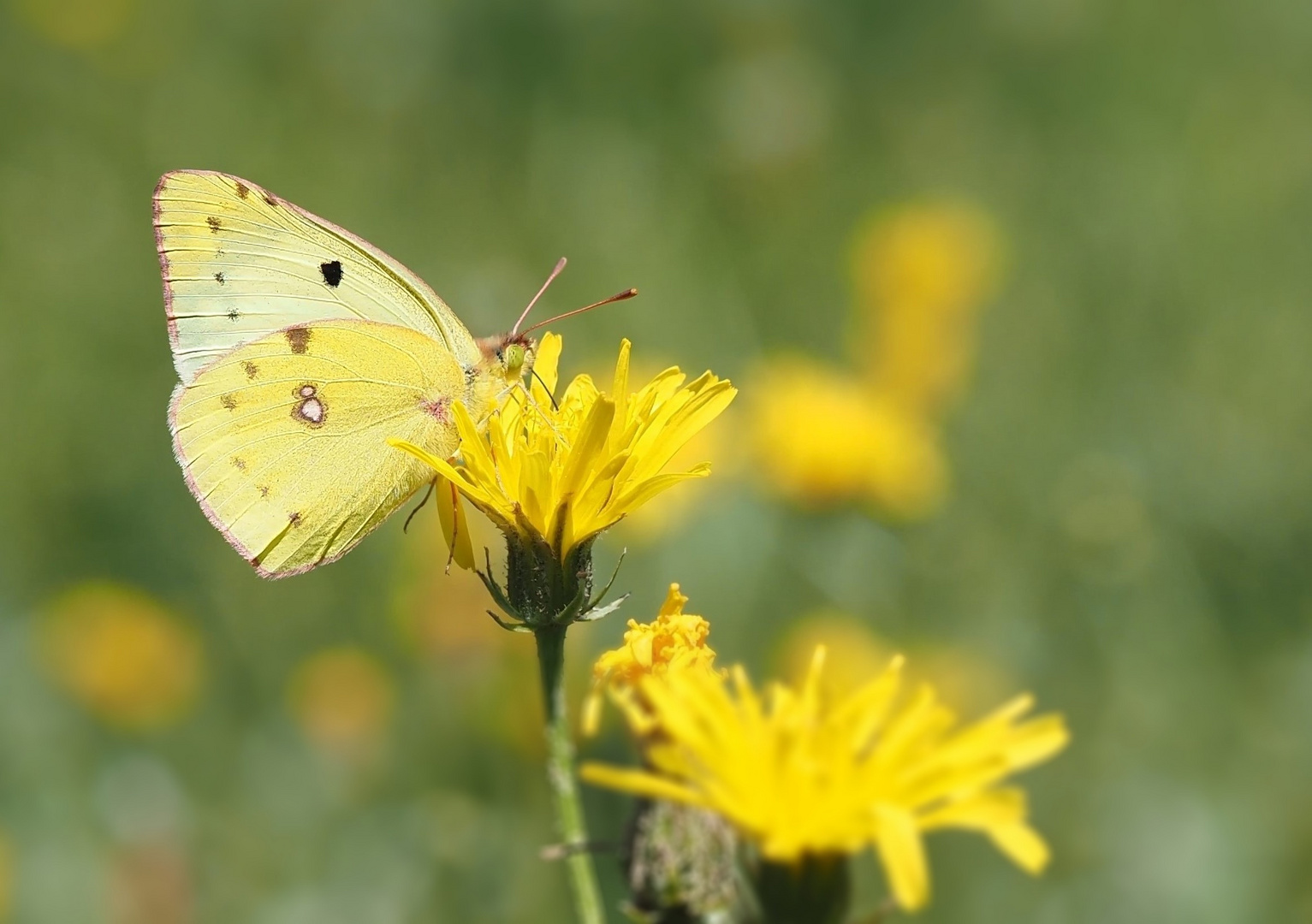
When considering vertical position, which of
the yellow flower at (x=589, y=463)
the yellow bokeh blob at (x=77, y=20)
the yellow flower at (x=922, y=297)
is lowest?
the yellow flower at (x=589, y=463)

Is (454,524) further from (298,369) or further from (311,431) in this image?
(298,369)

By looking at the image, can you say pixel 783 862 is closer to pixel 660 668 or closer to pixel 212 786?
pixel 660 668

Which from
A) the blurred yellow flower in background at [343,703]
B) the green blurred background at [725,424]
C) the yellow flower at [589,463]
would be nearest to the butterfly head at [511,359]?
the yellow flower at [589,463]

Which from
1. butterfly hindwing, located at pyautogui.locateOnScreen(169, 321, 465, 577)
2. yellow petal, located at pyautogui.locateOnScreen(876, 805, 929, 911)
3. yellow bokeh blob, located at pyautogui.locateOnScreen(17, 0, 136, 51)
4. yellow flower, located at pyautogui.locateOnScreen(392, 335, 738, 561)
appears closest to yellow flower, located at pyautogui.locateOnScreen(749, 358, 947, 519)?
butterfly hindwing, located at pyautogui.locateOnScreen(169, 321, 465, 577)

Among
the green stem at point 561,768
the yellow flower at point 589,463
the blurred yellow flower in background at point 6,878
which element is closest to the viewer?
the green stem at point 561,768

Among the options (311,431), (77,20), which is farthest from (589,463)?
(77,20)

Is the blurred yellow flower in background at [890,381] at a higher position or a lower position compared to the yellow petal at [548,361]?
higher

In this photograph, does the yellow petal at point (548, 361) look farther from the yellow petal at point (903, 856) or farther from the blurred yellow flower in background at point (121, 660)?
the blurred yellow flower in background at point (121, 660)
